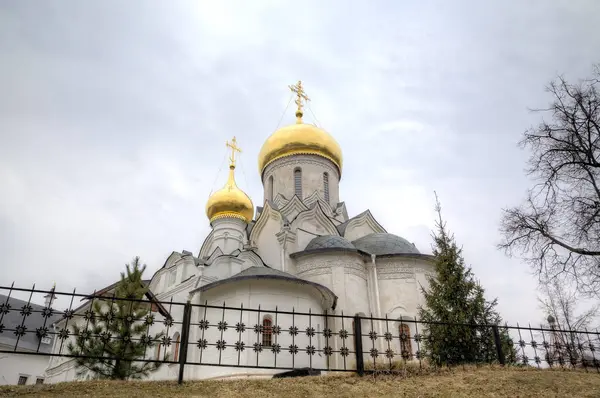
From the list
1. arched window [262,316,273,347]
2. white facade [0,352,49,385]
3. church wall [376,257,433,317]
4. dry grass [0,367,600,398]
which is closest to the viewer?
dry grass [0,367,600,398]

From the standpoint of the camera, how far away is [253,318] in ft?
47.1

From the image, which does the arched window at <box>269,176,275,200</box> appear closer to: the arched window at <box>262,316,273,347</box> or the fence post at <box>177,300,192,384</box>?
the arched window at <box>262,316,273,347</box>

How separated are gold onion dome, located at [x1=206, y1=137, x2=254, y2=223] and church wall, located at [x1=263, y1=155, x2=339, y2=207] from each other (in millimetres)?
2027

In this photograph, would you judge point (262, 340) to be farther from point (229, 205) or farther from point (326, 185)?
point (326, 185)

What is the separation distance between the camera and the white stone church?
1457cm

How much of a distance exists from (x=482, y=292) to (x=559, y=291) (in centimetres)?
831

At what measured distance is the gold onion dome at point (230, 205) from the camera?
70.9ft

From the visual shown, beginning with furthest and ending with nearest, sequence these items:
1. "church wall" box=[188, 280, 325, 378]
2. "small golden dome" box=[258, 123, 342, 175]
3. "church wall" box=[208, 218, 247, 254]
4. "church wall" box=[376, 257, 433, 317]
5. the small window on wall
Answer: "small golden dome" box=[258, 123, 342, 175] → "church wall" box=[208, 218, 247, 254] → the small window on wall → "church wall" box=[376, 257, 433, 317] → "church wall" box=[188, 280, 325, 378]

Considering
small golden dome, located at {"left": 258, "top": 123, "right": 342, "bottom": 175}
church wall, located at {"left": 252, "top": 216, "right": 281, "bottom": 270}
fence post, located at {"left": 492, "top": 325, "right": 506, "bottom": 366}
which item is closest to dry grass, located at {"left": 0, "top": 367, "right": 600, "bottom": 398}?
fence post, located at {"left": 492, "top": 325, "right": 506, "bottom": 366}

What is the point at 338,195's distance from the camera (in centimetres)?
2394

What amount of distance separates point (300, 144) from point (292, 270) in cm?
792

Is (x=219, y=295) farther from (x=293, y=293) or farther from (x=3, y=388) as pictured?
(x=3, y=388)

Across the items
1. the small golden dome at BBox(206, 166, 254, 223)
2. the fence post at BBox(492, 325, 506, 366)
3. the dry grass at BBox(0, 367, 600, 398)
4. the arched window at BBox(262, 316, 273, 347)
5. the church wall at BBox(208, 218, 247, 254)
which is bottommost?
the dry grass at BBox(0, 367, 600, 398)

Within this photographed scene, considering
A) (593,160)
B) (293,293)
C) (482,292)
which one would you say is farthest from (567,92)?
(293,293)
